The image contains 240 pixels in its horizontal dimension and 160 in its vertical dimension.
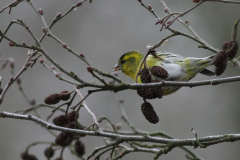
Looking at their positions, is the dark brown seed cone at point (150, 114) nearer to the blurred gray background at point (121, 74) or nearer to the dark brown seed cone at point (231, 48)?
the dark brown seed cone at point (231, 48)

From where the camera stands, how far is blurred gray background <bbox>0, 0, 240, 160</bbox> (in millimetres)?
5375

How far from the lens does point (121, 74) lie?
5.41 metres

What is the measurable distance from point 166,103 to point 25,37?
2.71m

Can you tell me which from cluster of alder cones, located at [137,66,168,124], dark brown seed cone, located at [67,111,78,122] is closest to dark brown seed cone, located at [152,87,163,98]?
cluster of alder cones, located at [137,66,168,124]

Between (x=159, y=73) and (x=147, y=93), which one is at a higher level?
(x=159, y=73)

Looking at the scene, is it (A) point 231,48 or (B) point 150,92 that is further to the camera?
(B) point 150,92

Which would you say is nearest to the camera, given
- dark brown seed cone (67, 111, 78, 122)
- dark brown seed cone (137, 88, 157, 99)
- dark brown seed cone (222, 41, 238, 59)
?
dark brown seed cone (222, 41, 238, 59)

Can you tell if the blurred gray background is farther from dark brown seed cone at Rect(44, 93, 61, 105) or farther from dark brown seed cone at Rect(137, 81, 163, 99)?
dark brown seed cone at Rect(137, 81, 163, 99)

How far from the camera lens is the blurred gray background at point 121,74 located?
17.6ft

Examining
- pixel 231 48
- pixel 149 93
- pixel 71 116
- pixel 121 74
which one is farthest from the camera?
pixel 121 74

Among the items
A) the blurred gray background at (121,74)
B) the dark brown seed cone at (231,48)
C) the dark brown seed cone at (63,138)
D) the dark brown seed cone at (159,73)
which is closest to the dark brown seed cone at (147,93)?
the dark brown seed cone at (159,73)

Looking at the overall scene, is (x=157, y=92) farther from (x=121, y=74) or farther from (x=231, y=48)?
(x=121, y=74)

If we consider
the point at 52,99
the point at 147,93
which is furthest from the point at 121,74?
the point at 147,93

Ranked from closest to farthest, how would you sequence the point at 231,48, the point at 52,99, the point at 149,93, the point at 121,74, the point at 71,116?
the point at 231,48, the point at 149,93, the point at 52,99, the point at 71,116, the point at 121,74
